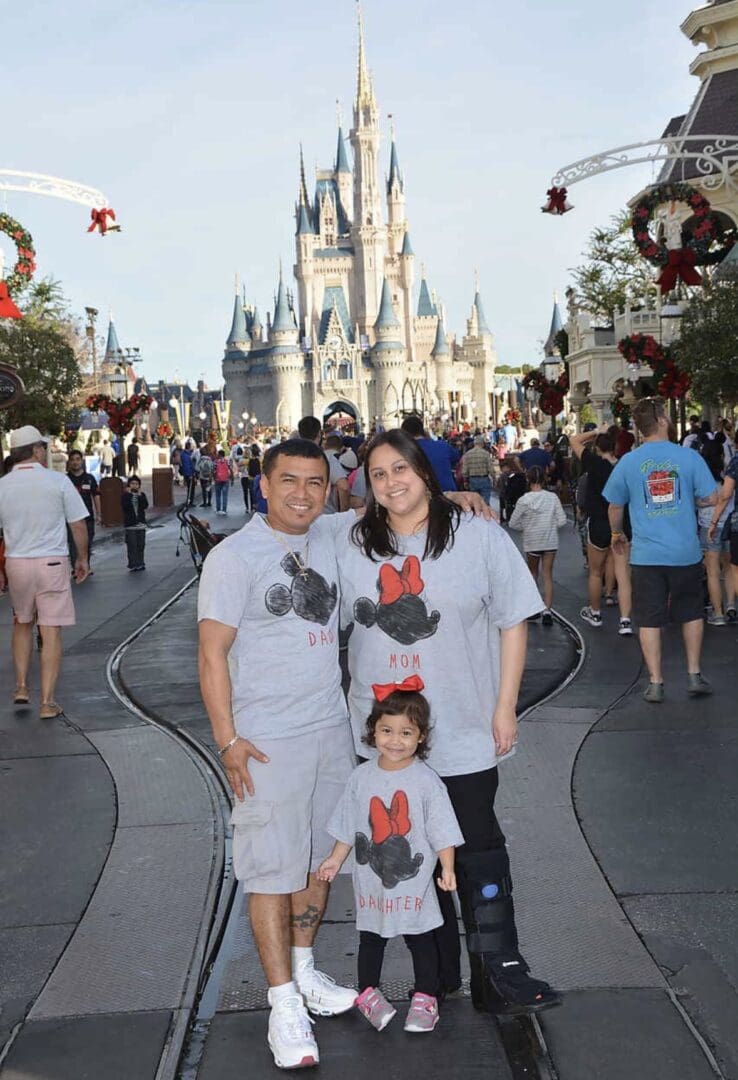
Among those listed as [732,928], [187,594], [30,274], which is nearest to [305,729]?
[732,928]

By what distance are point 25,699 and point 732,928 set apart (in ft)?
17.6

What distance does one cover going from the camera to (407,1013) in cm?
395

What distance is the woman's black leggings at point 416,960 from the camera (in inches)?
151

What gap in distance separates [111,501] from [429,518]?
26377 mm

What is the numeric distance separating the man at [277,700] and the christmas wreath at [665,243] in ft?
51.6

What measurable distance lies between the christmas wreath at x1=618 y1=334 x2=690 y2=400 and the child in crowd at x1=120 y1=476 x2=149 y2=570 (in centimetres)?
726

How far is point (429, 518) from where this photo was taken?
3908 mm

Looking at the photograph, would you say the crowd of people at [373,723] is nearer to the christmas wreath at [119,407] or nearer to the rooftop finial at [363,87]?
the christmas wreath at [119,407]

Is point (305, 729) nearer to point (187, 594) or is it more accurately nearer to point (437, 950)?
point (437, 950)

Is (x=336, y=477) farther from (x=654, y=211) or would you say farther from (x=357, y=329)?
(x=357, y=329)

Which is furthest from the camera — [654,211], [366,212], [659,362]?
[366,212]

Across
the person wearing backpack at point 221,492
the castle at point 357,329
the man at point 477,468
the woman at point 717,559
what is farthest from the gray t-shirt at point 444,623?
the castle at point 357,329

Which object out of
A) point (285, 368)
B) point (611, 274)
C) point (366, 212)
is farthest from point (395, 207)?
point (611, 274)

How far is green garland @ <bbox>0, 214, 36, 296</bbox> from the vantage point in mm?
18922
